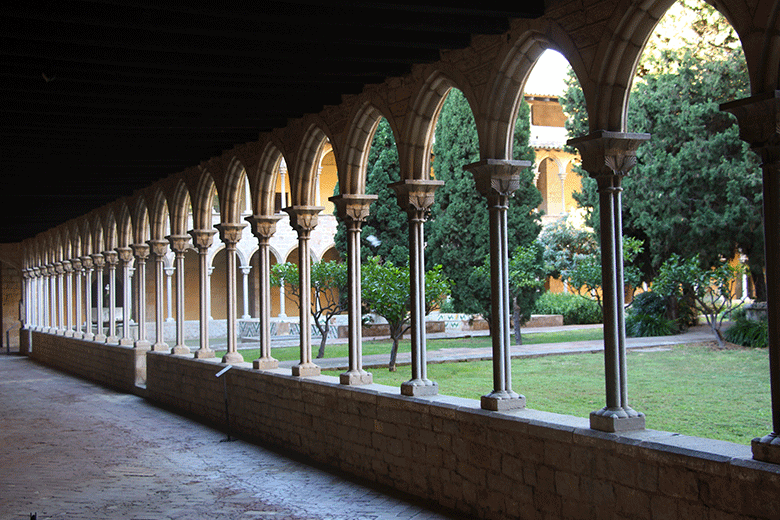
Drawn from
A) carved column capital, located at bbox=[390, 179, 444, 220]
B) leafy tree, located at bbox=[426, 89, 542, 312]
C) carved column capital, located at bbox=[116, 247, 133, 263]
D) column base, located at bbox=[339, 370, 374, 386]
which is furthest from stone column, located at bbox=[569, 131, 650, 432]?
leafy tree, located at bbox=[426, 89, 542, 312]

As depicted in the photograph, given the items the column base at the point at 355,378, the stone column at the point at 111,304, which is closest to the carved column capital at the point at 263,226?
the column base at the point at 355,378

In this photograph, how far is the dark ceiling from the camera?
5102mm

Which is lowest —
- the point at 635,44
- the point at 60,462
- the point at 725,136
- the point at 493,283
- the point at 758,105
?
the point at 60,462

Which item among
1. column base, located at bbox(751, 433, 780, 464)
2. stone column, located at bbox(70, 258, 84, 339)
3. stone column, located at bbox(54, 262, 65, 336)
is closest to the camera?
column base, located at bbox(751, 433, 780, 464)

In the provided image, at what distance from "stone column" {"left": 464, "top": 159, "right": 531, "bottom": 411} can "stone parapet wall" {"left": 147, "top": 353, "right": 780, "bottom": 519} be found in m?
0.27

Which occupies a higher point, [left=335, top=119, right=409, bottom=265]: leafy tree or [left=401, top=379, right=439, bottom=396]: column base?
[left=335, top=119, right=409, bottom=265]: leafy tree

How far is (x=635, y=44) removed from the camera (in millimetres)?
4535

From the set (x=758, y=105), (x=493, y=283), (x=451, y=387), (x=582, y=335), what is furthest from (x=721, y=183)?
(x=758, y=105)

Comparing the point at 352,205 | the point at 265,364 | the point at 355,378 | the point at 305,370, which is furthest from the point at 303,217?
the point at 355,378

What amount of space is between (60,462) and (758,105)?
286 inches

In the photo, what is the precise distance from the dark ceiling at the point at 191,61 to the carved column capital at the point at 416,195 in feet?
Answer: 3.05

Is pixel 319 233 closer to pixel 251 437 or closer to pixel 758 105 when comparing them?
pixel 251 437

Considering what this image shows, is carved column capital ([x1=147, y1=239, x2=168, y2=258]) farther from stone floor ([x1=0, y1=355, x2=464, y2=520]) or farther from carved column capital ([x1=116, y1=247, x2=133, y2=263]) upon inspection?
stone floor ([x1=0, y1=355, x2=464, y2=520])

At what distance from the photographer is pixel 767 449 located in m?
3.63
